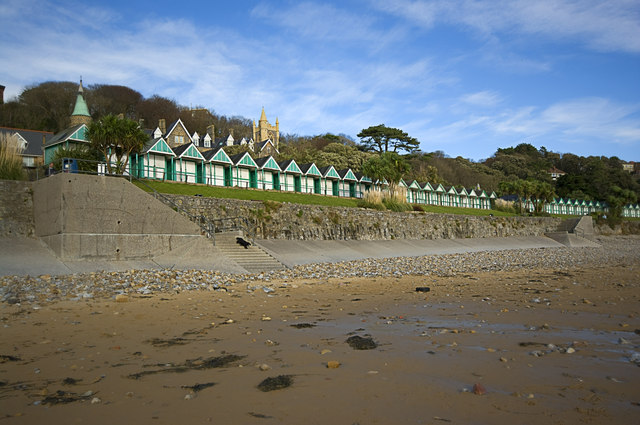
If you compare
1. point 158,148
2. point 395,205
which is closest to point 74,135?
point 158,148

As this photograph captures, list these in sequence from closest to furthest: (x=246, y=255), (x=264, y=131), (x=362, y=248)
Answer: (x=246, y=255), (x=362, y=248), (x=264, y=131)

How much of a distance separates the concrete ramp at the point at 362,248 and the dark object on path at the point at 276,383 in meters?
16.5

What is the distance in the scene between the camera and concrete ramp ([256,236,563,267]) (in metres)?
24.4

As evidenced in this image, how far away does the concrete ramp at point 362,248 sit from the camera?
24.4m

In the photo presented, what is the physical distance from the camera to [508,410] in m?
3.62

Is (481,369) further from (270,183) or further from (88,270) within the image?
(270,183)

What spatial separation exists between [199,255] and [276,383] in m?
16.2

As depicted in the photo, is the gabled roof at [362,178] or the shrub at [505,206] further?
the shrub at [505,206]

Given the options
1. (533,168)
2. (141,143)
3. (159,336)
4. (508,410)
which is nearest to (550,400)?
(508,410)

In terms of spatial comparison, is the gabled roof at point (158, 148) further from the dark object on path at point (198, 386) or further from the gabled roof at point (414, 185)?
the dark object on path at point (198, 386)

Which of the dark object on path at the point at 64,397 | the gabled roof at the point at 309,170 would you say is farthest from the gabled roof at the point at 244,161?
the dark object on path at the point at 64,397

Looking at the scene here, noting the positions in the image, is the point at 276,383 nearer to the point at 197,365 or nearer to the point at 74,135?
the point at 197,365

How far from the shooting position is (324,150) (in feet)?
282

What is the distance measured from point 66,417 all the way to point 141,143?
2971 centimetres
